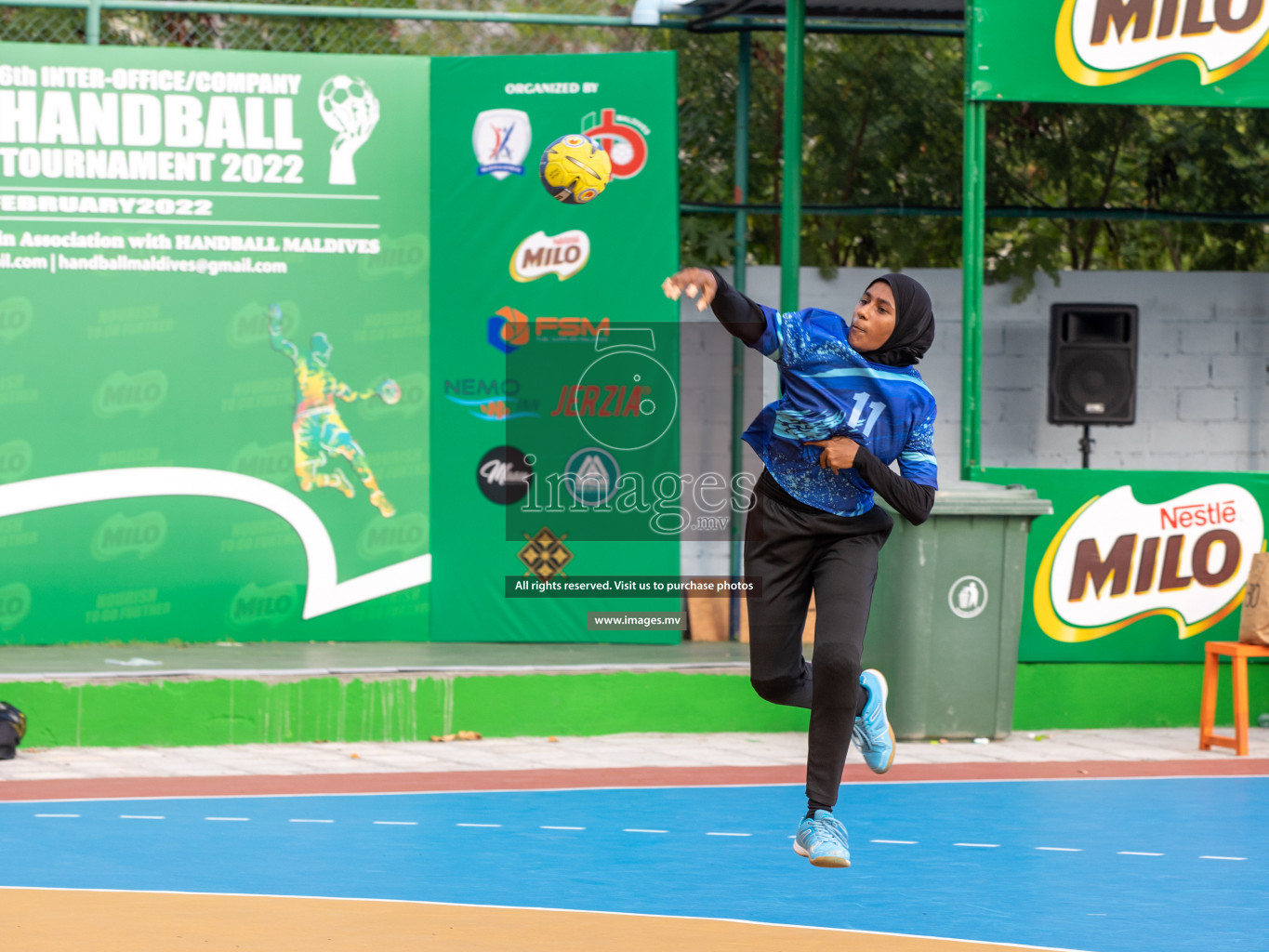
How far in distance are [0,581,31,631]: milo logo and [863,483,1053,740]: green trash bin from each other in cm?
503

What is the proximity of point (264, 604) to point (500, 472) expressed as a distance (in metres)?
1.67

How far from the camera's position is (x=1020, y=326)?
40.3ft

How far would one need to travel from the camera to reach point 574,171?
351 inches

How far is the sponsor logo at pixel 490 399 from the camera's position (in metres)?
10.6

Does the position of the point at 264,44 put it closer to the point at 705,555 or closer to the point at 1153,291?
the point at 705,555

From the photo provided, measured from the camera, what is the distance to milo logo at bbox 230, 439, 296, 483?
10.5 metres

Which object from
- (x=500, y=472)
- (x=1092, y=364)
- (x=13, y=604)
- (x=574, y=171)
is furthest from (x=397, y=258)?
(x=1092, y=364)

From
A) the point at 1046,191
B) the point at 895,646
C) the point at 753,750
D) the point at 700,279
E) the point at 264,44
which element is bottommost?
the point at 753,750

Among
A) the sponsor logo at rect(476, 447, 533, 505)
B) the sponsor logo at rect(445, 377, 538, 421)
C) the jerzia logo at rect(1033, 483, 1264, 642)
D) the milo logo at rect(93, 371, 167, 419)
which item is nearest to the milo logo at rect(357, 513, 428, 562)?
the sponsor logo at rect(476, 447, 533, 505)

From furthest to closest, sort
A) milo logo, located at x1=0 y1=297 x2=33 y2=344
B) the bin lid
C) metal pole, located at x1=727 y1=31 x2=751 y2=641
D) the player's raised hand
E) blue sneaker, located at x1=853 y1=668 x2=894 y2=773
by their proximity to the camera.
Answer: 1. metal pole, located at x1=727 y1=31 x2=751 y2=641
2. milo logo, located at x1=0 y1=297 x2=33 y2=344
3. the bin lid
4. blue sneaker, located at x1=853 y1=668 x2=894 y2=773
5. the player's raised hand

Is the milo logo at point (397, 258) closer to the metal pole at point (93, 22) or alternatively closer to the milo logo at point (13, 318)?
the milo logo at point (13, 318)

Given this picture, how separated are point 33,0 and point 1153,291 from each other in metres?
7.93

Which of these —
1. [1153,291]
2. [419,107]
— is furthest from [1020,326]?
[419,107]

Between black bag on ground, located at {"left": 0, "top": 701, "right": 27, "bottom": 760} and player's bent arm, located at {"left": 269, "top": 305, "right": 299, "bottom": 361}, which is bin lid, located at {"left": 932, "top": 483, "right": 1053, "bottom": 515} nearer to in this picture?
player's bent arm, located at {"left": 269, "top": 305, "right": 299, "bottom": 361}
